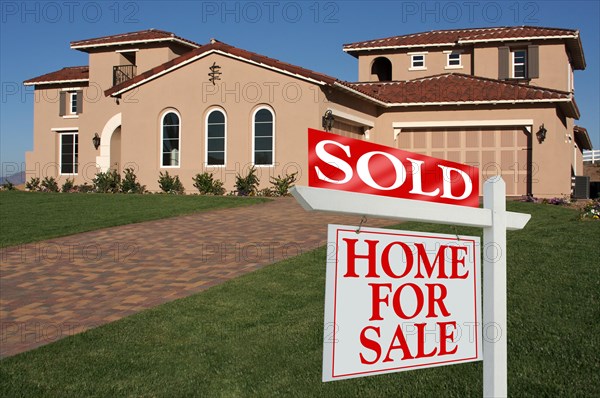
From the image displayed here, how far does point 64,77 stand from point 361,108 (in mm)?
16433

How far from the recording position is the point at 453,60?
1076 inches

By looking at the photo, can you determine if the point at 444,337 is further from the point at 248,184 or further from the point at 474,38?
the point at 474,38

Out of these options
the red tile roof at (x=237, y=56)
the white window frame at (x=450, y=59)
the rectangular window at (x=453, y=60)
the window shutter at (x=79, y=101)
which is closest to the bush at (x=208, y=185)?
the red tile roof at (x=237, y=56)

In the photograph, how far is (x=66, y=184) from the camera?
2742 centimetres

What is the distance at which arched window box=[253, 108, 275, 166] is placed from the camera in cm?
2073

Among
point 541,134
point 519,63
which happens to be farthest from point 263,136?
point 519,63

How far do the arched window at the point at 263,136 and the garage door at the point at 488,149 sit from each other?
5.03 meters

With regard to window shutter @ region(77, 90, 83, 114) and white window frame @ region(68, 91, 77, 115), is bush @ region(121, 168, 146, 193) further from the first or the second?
white window frame @ region(68, 91, 77, 115)

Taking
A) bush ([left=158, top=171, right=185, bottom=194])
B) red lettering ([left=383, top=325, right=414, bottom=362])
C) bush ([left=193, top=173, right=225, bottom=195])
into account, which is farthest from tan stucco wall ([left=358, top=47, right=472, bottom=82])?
red lettering ([left=383, top=325, right=414, bottom=362])

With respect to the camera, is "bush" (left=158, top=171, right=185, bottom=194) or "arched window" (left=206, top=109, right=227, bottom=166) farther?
"bush" (left=158, top=171, right=185, bottom=194)

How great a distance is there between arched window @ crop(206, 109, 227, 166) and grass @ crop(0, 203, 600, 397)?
44.4 ft

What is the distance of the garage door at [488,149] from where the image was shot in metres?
22.4

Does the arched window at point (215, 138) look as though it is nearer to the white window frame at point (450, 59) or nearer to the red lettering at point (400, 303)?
the white window frame at point (450, 59)

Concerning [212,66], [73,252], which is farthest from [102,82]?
[73,252]
